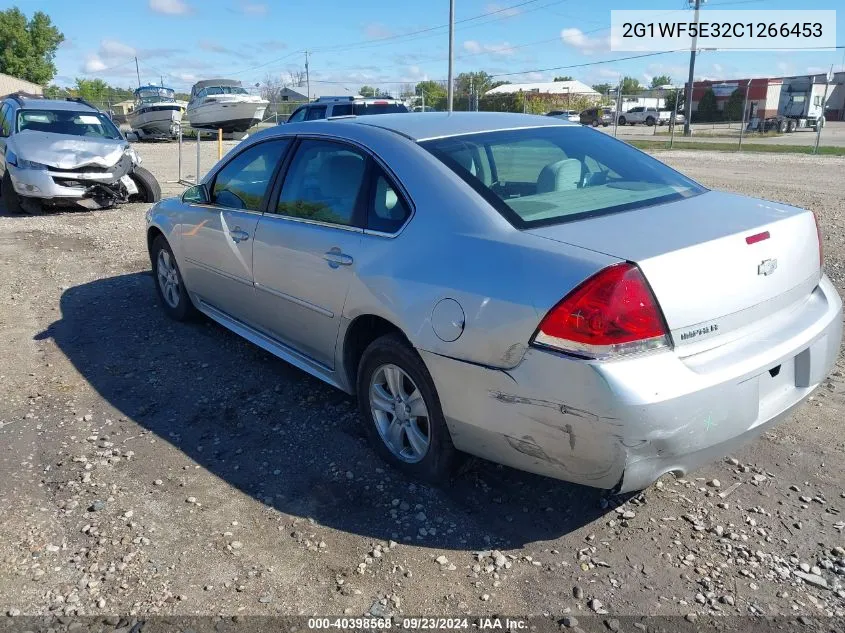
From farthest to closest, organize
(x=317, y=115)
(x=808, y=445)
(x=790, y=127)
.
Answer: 1. (x=790, y=127)
2. (x=317, y=115)
3. (x=808, y=445)

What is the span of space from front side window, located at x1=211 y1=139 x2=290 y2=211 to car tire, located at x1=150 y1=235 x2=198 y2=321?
3.22ft

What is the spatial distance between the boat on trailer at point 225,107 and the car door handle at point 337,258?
2988 centimetres

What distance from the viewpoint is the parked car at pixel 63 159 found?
10.5 meters

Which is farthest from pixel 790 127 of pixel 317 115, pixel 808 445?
pixel 808 445

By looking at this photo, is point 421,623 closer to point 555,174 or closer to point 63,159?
point 555,174

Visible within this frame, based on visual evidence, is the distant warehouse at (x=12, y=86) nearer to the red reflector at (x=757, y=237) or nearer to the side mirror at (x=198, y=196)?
the side mirror at (x=198, y=196)

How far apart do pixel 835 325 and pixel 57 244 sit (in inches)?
351

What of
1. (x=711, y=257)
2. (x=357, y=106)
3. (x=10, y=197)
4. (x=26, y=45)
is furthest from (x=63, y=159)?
(x=26, y=45)

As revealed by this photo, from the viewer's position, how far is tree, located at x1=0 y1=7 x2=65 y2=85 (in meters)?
65.3

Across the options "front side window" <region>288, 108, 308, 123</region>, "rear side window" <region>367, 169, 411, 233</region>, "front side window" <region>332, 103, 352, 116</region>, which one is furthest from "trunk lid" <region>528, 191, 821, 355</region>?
"front side window" <region>288, 108, 308, 123</region>

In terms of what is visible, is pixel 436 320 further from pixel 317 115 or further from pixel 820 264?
pixel 317 115

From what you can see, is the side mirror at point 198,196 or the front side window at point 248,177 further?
the side mirror at point 198,196

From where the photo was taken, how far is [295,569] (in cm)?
276

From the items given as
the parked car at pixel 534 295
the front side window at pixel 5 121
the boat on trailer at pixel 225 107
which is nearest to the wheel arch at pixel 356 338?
the parked car at pixel 534 295
